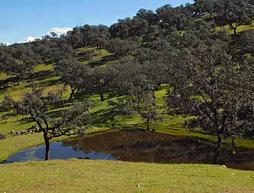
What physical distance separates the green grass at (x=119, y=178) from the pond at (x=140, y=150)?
57.3 feet

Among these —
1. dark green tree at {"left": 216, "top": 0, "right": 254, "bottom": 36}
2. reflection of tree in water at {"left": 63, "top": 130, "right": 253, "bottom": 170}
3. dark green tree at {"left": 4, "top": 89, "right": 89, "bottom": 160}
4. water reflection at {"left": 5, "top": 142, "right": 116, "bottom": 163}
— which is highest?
dark green tree at {"left": 216, "top": 0, "right": 254, "bottom": 36}

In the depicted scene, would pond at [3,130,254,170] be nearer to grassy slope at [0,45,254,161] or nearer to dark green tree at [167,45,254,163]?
grassy slope at [0,45,254,161]

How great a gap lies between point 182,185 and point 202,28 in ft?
532

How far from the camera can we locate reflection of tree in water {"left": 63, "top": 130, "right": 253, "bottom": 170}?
58.4m

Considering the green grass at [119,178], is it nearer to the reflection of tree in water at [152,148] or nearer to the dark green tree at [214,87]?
the dark green tree at [214,87]

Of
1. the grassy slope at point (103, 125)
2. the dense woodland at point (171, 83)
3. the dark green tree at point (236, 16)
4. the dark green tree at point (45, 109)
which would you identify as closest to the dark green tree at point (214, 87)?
the dense woodland at point (171, 83)

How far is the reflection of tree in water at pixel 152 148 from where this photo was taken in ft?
192

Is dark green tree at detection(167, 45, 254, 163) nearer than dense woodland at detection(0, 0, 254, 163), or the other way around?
dark green tree at detection(167, 45, 254, 163)

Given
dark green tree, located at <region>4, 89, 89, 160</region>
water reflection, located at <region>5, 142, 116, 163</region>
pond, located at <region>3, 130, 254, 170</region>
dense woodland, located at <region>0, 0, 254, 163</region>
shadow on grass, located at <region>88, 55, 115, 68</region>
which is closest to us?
dense woodland, located at <region>0, 0, 254, 163</region>

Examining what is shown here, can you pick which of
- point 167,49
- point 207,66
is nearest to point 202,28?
point 167,49

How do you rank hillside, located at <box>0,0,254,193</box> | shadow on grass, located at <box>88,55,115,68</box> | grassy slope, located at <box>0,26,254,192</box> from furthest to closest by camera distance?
1. shadow on grass, located at <box>88,55,115,68</box>
2. hillside, located at <box>0,0,254,193</box>
3. grassy slope, located at <box>0,26,254,192</box>

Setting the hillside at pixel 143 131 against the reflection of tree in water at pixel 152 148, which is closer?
the hillside at pixel 143 131

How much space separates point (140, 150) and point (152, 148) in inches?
104

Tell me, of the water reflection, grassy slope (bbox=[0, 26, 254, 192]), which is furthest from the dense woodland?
grassy slope (bbox=[0, 26, 254, 192])
